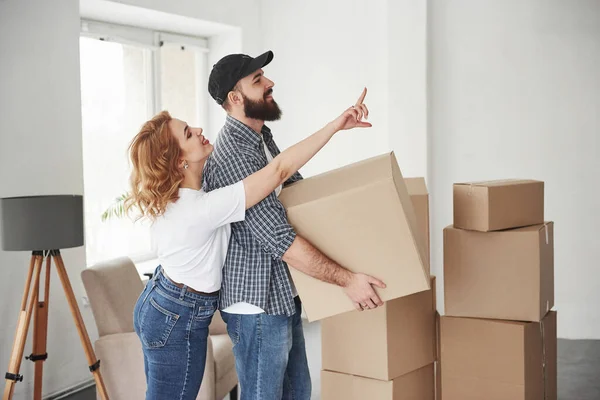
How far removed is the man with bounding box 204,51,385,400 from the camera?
1847 mm

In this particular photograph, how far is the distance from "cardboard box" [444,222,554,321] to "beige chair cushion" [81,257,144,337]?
1.35m

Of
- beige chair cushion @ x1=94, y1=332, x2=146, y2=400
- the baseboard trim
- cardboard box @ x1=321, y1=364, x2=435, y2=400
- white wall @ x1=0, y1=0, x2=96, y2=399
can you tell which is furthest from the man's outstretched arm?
the baseboard trim

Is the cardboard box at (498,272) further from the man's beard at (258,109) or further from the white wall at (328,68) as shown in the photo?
the white wall at (328,68)

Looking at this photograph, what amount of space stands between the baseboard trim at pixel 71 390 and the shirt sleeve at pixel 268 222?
6.52ft

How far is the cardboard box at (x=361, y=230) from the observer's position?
5.79 feet

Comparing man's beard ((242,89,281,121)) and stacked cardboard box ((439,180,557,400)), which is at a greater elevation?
man's beard ((242,89,281,121))

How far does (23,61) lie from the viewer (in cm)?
321

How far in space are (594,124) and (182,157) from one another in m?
3.19

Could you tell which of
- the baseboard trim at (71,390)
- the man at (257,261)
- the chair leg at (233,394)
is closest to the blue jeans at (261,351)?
the man at (257,261)

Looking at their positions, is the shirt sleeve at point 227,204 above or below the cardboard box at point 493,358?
above

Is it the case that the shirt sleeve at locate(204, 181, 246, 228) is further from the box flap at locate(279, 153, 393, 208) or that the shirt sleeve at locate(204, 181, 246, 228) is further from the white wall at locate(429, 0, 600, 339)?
the white wall at locate(429, 0, 600, 339)

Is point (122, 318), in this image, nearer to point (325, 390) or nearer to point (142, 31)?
point (325, 390)

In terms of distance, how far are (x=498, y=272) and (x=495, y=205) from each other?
230 millimetres

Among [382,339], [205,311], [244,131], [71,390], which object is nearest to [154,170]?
[244,131]
